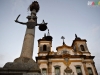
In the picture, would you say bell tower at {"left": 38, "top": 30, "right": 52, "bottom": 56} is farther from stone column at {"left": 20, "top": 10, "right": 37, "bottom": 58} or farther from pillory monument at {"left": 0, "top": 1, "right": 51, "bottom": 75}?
pillory monument at {"left": 0, "top": 1, "right": 51, "bottom": 75}

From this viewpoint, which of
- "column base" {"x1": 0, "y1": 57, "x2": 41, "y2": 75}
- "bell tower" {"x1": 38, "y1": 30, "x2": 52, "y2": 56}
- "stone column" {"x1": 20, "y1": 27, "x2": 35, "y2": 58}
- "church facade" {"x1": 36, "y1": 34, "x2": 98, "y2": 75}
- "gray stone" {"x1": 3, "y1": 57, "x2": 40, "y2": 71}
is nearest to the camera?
"column base" {"x1": 0, "y1": 57, "x2": 41, "y2": 75}

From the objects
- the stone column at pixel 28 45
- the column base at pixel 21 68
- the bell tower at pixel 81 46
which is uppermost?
the bell tower at pixel 81 46

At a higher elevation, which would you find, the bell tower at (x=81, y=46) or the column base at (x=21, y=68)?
the bell tower at (x=81, y=46)

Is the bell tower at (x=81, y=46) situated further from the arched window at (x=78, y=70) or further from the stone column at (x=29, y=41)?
the stone column at (x=29, y=41)

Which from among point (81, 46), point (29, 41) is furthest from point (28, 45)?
point (81, 46)

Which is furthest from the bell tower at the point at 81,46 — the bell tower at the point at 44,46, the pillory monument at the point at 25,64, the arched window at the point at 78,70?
the pillory monument at the point at 25,64

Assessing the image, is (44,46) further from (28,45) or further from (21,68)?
(21,68)

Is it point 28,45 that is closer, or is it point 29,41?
point 28,45

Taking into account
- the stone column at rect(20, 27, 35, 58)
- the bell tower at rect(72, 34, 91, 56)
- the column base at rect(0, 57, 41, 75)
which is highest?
the bell tower at rect(72, 34, 91, 56)

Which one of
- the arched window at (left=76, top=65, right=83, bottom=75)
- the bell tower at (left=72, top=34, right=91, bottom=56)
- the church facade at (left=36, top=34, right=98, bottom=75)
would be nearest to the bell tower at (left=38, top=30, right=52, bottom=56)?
the church facade at (left=36, top=34, right=98, bottom=75)

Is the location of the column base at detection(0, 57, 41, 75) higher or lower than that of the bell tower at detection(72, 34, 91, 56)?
lower

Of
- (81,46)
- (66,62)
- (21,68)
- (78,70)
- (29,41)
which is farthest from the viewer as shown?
(81,46)

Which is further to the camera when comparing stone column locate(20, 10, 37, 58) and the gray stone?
stone column locate(20, 10, 37, 58)

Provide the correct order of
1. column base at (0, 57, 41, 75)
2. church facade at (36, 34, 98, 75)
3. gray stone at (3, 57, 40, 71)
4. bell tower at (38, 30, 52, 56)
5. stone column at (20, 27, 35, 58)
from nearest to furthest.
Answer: column base at (0, 57, 41, 75) → gray stone at (3, 57, 40, 71) → stone column at (20, 27, 35, 58) → church facade at (36, 34, 98, 75) → bell tower at (38, 30, 52, 56)
